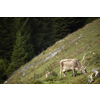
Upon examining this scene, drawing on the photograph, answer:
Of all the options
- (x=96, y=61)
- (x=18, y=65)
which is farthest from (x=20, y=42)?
(x=96, y=61)

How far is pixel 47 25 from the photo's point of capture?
4962cm

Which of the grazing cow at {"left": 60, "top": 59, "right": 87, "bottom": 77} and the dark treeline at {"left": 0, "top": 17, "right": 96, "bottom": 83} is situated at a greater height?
the dark treeline at {"left": 0, "top": 17, "right": 96, "bottom": 83}

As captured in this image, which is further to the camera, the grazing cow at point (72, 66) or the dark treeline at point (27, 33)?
the dark treeline at point (27, 33)

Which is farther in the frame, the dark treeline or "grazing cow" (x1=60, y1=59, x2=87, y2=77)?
the dark treeline

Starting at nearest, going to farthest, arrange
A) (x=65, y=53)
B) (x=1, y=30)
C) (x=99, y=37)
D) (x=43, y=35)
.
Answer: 1. (x=99, y=37)
2. (x=65, y=53)
3. (x=1, y=30)
4. (x=43, y=35)

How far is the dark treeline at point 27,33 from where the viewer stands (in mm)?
36153

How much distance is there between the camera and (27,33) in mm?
43000

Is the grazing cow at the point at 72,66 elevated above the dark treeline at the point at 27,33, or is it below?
below

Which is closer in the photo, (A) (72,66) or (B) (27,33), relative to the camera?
(A) (72,66)

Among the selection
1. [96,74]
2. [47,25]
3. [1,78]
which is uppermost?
[47,25]

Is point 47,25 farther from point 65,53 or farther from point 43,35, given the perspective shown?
point 65,53

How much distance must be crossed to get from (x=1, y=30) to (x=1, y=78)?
20587 mm

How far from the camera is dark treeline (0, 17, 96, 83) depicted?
119 feet

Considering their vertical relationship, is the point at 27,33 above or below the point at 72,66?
above
